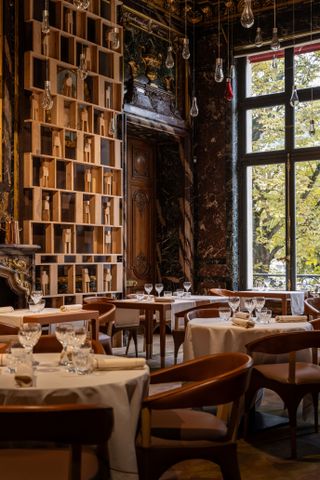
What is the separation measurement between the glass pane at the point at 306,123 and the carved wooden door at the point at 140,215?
2.31m

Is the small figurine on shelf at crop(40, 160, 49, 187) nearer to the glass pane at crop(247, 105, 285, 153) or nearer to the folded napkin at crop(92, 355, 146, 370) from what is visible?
the glass pane at crop(247, 105, 285, 153)

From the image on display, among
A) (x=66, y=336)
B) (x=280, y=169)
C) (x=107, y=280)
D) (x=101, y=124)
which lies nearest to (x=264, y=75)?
(x=280, y=169)

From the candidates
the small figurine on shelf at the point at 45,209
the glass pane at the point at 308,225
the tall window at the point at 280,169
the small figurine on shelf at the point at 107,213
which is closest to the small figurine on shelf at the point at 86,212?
the small figurine on shelf at the point at 107,213

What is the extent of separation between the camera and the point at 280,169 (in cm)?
980

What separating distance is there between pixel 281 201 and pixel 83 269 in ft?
10.8

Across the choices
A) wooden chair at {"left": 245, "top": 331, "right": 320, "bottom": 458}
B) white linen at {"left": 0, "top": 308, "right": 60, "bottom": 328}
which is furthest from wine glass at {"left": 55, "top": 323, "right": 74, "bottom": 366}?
white linen at {"left": 0, "top": 308, "right": 60, "bottom": 328}

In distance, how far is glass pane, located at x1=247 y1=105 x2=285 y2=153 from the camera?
32.2 feet

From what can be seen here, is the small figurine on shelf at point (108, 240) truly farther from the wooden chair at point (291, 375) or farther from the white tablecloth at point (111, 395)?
the white tablecloth at point (111, 395)

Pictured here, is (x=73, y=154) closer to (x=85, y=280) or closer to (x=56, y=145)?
(x=56, y=145)

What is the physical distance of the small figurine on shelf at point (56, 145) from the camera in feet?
25.3

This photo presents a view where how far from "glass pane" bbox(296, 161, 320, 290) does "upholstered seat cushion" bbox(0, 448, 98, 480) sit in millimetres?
7397

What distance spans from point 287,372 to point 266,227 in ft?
19.6

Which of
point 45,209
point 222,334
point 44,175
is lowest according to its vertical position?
point 222,334

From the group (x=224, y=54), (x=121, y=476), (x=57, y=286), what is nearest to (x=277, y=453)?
(x=121, y=476)
